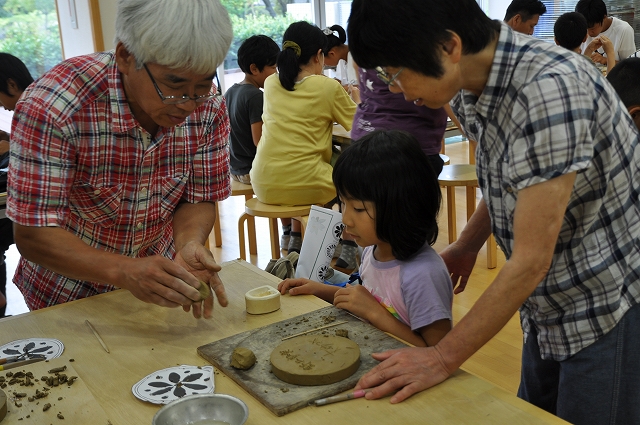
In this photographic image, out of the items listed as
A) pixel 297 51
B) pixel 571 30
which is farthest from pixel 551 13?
pixel 297 51

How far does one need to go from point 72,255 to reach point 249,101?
9.99ft

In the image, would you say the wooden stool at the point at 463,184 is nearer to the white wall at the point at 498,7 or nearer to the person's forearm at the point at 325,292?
the person's forearm at the point at 325,292

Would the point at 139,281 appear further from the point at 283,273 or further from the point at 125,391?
the point at 283,273

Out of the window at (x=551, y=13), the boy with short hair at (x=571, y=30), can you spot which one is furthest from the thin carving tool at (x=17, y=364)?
the window at (x=551, y=13)

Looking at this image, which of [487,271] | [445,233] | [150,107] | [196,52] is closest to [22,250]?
[150,107]

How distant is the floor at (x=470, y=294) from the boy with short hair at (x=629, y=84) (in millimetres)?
1325

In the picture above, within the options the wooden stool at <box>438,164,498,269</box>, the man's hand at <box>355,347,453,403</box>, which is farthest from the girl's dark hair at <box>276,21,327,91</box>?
the man's hand at <box>355,347,453,403</box>

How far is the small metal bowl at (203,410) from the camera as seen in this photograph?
104 centimetres

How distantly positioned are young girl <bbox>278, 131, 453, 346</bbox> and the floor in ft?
4.29

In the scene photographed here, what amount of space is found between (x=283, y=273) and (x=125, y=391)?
834 millimetres

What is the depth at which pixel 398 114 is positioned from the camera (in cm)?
315

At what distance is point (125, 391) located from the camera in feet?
3.90

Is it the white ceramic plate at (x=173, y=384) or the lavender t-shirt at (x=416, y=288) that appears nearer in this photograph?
the white ceramic plate at (x=173, y=384)

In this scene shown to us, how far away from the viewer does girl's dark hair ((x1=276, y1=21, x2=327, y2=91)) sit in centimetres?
371
